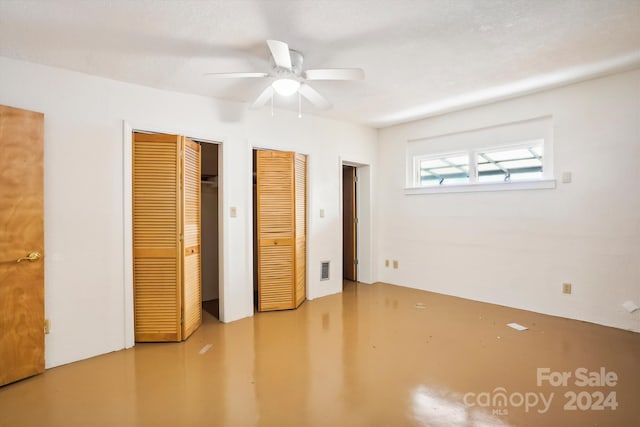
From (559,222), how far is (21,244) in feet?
15.8

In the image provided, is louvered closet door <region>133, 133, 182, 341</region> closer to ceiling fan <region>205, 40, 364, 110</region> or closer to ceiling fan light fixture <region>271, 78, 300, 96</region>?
ceiling fan <region>205, 40, 364, 110</region>

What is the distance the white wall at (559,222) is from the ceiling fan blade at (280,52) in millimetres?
2887

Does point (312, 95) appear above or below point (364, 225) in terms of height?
above

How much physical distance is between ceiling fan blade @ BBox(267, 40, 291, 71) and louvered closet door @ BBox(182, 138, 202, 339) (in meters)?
1.35

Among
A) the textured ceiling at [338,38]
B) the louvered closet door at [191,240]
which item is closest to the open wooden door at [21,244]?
the textured ceiling at [338,38]

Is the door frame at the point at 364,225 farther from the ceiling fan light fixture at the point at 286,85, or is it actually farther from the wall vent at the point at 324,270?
the ceiling fan light fixture at the point at 286,85

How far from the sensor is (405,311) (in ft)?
12.5

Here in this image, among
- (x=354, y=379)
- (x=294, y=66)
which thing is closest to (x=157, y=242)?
(x=294, y=66)

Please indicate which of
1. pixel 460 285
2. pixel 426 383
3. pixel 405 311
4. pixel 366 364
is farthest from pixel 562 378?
pixel 460 285

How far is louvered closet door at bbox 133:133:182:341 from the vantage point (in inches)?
116

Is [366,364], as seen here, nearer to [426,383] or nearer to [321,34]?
[426,383]

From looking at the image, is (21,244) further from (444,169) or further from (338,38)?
(444,169)

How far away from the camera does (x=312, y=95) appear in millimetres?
2738

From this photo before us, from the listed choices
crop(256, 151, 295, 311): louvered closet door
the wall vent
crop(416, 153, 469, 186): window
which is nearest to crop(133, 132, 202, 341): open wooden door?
crop(256, 151, 295, 311): louvered closet door
